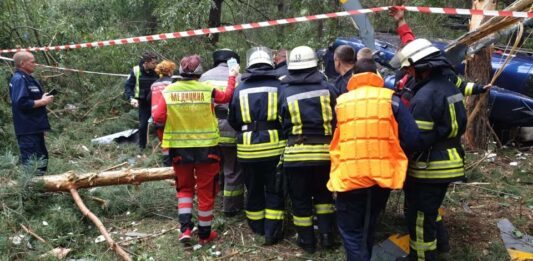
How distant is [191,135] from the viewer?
4215 mm

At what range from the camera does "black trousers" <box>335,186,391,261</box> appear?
3387 mm

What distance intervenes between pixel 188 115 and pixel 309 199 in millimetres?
1339

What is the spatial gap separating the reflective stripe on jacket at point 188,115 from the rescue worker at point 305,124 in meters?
0.74

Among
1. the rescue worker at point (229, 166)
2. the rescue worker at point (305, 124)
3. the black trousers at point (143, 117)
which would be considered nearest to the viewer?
the rescue worker at point (305, 124)

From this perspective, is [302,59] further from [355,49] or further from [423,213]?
[355,49]

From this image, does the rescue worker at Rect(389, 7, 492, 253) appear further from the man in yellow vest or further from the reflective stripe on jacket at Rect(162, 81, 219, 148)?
the reflective stripe on jacket at Rect(162, 81, 219, 148)

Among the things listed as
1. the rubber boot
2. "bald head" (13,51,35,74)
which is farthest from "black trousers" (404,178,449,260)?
"bald head" (13,51,35,74)

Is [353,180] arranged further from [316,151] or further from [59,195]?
[59,195]

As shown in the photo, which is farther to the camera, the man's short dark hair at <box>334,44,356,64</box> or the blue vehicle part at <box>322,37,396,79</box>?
the blue vehicle part at <box>322,37,396,79</box>

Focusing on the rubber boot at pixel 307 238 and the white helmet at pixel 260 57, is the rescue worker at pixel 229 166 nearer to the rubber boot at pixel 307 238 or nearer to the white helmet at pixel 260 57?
the white helmet at pixel 260 57

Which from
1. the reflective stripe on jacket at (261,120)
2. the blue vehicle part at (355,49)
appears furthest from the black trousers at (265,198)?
the blue vehicle part at (355,49)

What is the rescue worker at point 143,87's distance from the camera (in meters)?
7.28

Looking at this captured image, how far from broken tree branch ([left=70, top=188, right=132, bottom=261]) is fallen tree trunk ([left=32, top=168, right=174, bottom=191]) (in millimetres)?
108

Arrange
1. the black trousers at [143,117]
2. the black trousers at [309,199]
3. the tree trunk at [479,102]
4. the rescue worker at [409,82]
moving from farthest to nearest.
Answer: the black trousers at [143,117] < the tree trunk at [479,102] < the black trousers at [309,199] < the rescue worker at [409,82]
